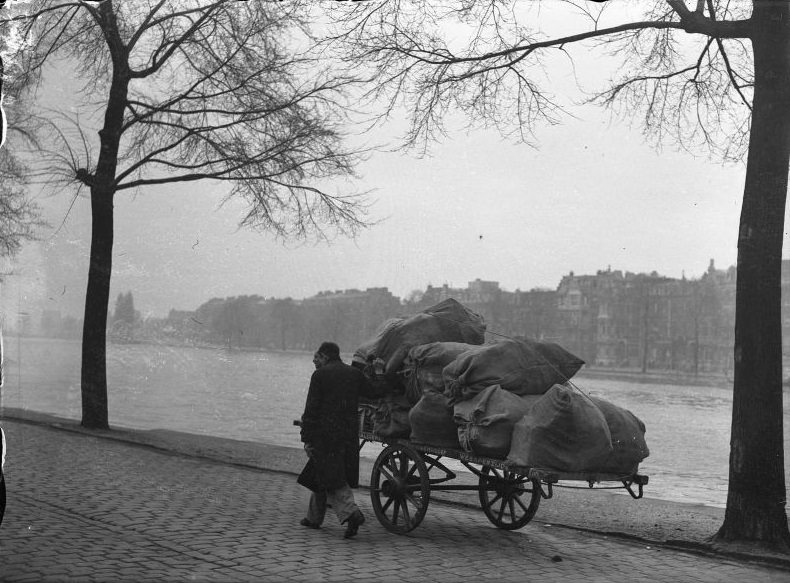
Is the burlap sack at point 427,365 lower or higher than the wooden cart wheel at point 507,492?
higher

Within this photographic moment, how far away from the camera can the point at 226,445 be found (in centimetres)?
1499

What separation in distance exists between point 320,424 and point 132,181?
10.5m

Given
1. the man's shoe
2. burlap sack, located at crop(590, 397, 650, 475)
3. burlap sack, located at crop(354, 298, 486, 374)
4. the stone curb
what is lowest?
the stone curb

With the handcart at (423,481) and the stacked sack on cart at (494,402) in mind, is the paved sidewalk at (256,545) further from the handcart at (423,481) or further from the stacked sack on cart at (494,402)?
the stacked sack on cart at (494,402)

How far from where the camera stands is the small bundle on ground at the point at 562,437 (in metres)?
6.86

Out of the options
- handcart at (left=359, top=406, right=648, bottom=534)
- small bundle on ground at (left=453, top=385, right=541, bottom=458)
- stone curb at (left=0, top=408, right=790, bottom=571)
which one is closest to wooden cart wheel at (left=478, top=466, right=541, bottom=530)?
handcart at (left=359, top=406, right=648, bottom=534)

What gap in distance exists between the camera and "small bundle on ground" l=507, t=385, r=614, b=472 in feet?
22.5

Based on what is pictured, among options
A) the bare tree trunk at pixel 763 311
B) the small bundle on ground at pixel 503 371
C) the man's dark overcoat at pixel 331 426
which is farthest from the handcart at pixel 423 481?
the bare tree trunk at pixel 763 311

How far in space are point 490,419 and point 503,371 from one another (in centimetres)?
52

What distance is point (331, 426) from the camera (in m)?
7.71

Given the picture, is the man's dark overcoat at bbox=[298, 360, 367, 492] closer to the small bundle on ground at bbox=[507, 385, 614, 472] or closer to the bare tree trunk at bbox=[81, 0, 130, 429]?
the small bundle on ground at bbox=[507, 385, 614, 472]

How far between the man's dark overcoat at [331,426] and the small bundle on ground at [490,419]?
3.13 feet

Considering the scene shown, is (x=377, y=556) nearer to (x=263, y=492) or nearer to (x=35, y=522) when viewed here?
(x=35, y=522)

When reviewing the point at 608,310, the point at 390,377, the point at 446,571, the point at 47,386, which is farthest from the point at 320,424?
the point at 608,310
